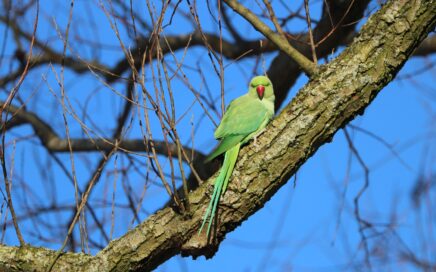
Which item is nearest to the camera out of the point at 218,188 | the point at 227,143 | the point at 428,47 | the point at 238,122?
the point at 218,188

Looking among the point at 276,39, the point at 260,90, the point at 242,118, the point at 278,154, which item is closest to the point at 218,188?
the point at 278,154

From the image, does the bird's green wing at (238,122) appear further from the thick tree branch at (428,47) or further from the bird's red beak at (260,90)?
the thick tree branch at (428,47)

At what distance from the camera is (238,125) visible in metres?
3.22

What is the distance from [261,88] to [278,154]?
1.20 m

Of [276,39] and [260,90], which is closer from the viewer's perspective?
[276,39]

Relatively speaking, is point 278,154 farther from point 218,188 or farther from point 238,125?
point 238,125

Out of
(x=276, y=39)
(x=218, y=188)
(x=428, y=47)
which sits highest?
(x=428, y=47)

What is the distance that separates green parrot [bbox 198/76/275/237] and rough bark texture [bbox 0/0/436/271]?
48 mm

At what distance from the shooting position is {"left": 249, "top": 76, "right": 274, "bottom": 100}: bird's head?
387cm

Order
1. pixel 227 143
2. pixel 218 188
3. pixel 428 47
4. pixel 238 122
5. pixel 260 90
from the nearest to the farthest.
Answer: pixel 218 188 → pixel 227 143 → pixel 238 122 → pixel 260 90 → pixel 428 47

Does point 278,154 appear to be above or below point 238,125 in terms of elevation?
below

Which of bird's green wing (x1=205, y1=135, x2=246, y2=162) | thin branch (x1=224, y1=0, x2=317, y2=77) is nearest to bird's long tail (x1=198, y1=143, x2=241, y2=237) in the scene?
bird's green wing (x1=205, y1=135, x2=246, y2=162)

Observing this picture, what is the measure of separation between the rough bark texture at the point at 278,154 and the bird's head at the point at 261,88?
1.02 m

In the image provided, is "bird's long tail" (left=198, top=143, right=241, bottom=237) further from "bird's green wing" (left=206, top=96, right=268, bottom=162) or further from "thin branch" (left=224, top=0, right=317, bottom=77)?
"thin branch" (left=224, top=0, right=317, bottom=77)
